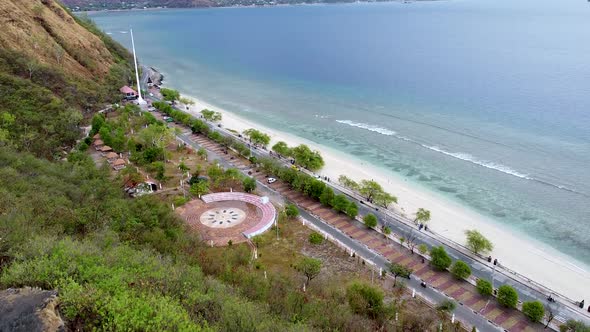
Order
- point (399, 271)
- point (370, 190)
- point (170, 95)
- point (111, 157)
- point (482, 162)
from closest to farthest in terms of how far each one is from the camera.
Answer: point (399, 271) < point (370, 190) < point (111, 157) < point (482, 162) < point (170, 95)

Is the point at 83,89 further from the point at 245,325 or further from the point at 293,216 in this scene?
the point at 245,325

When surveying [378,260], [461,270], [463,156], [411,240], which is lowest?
[411,240]

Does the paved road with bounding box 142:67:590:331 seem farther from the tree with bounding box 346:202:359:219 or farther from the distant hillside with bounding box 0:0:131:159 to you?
the distant hillside with bounding box 0:0:131:159

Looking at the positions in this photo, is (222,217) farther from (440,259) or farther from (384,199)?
(440,259)

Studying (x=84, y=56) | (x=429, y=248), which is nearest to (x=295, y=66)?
(x=84, y=56)

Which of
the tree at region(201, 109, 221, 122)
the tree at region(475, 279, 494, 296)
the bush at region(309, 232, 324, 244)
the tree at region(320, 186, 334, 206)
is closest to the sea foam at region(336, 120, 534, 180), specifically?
the tree at region(201, 109, 221, 122)

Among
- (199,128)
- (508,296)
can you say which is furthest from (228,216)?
(199,128)

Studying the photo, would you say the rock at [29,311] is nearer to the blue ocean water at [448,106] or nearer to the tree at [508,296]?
the tree at [508,296]

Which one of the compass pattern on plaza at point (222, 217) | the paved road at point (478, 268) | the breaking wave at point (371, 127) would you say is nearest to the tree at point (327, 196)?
the paved road at point (478, 268)
